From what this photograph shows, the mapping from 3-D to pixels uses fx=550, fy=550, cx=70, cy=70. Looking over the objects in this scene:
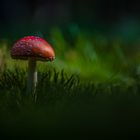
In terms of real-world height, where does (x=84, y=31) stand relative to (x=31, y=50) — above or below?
above

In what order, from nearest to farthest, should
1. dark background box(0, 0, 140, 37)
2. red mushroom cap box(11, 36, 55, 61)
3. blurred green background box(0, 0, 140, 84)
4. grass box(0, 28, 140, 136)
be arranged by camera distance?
→ grass box(0, 28, 140, 136), red mushroom cap box(11, 36, 55, 61), blurred green background box(0, 0, 140, 84), dark background box(0, 0, 140, 37)

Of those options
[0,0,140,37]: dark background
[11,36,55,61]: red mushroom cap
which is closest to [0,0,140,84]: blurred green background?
[0,0,140,37]: dark background

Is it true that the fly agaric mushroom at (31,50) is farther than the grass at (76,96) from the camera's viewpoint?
Yes

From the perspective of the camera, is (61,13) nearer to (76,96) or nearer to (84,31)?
(84,31)

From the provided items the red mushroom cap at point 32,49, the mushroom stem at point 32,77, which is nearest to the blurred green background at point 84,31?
the mushroom stem at point 32,77

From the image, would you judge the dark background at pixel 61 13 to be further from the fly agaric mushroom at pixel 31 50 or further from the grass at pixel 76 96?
the fly agaric mushroom at pixel 31 50

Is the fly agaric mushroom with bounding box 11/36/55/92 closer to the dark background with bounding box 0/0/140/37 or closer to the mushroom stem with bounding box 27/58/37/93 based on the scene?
the mushroom stem with bounding box 27/58/37/93

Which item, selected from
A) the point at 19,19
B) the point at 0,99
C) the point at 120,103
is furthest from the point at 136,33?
the point at 120,103

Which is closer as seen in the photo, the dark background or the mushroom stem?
the mushroom stem

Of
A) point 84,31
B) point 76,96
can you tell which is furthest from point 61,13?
point 76,96
